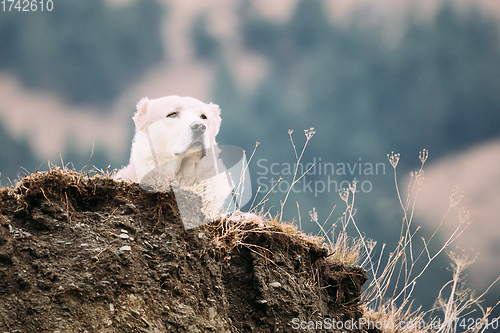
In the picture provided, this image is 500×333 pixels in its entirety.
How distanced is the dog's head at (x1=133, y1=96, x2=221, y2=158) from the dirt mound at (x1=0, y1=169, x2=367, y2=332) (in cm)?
112

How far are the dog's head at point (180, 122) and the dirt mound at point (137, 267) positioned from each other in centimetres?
112

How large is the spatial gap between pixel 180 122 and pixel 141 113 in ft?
2.63

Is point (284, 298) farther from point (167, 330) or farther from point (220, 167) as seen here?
point (220, 167)

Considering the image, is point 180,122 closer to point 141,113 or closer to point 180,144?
point 180,144

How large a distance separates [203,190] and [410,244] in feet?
8.40

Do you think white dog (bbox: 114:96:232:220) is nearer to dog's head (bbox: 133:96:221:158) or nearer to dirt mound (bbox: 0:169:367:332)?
dog's head (bbox: 133:96:221:158)

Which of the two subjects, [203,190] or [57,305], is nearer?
[57,305]

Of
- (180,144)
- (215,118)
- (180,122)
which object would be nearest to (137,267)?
(180,144)

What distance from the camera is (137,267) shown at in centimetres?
284

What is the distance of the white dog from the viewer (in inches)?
170

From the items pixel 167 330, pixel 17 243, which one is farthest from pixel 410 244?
pixel 17 243

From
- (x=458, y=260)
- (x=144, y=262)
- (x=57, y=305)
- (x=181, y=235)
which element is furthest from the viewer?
(x=458, y=260)

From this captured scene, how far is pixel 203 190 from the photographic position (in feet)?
13.5

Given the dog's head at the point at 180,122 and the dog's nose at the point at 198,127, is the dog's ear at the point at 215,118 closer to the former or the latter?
the dog's head at the point at 180,122
